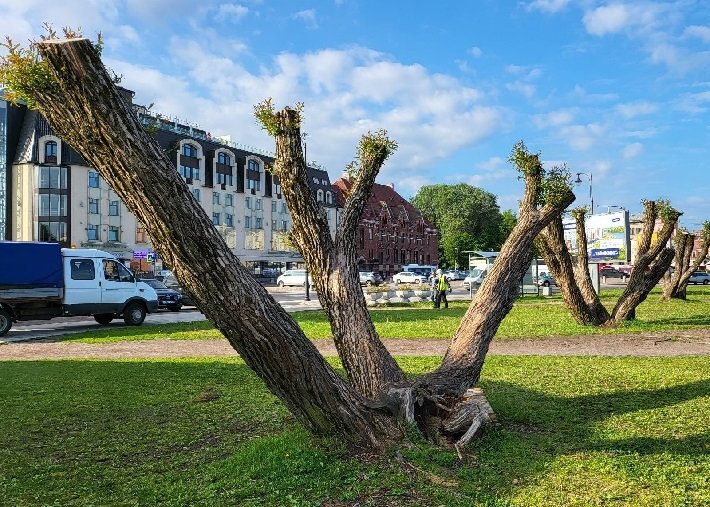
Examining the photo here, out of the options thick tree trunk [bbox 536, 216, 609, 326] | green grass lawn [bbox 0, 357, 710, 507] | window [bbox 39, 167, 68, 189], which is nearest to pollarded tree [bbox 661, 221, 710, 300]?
thick tree trunk [bbox 536, 216, 609, 326]

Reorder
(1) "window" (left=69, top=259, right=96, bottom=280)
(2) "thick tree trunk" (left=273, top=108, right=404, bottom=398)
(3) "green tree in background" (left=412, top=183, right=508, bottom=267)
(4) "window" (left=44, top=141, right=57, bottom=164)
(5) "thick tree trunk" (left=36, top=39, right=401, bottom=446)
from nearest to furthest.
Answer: (5) "thick tree trunk" (left=36, top=39, right=401, bottom=446) < (2) "thick tree trunk" (left=273, top=108, right=404, bottom=398) < (1) "window" (left=69, top=259, right=96, bottom=280) < (4) "window" (left=44, top=141, right=57, bottom=164) < (3) "green tree in background" (left=412, top=183, right=508, bottom=267)

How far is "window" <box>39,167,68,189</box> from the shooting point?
55022mm

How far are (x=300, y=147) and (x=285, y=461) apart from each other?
126 inches

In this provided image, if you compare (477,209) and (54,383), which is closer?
(54,383)

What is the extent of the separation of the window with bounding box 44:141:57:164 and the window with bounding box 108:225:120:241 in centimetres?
743

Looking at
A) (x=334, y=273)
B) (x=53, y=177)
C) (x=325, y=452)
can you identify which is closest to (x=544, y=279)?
(x=53, y=177)

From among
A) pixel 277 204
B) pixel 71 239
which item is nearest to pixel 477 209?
pixel 277 204

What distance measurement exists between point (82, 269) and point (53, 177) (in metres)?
40.5

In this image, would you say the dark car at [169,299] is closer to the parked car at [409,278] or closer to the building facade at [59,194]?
the building facade at [59,194]

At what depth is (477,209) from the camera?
332ft

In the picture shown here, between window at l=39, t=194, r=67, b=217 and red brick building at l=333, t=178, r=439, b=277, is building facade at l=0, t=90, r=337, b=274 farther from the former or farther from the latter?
red brick building at l=333, t=178, r=439, b=277

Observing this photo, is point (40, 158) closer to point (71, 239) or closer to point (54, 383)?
point (71, 239)

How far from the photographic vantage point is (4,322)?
1820cm

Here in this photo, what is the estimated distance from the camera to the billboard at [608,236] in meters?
38.0
